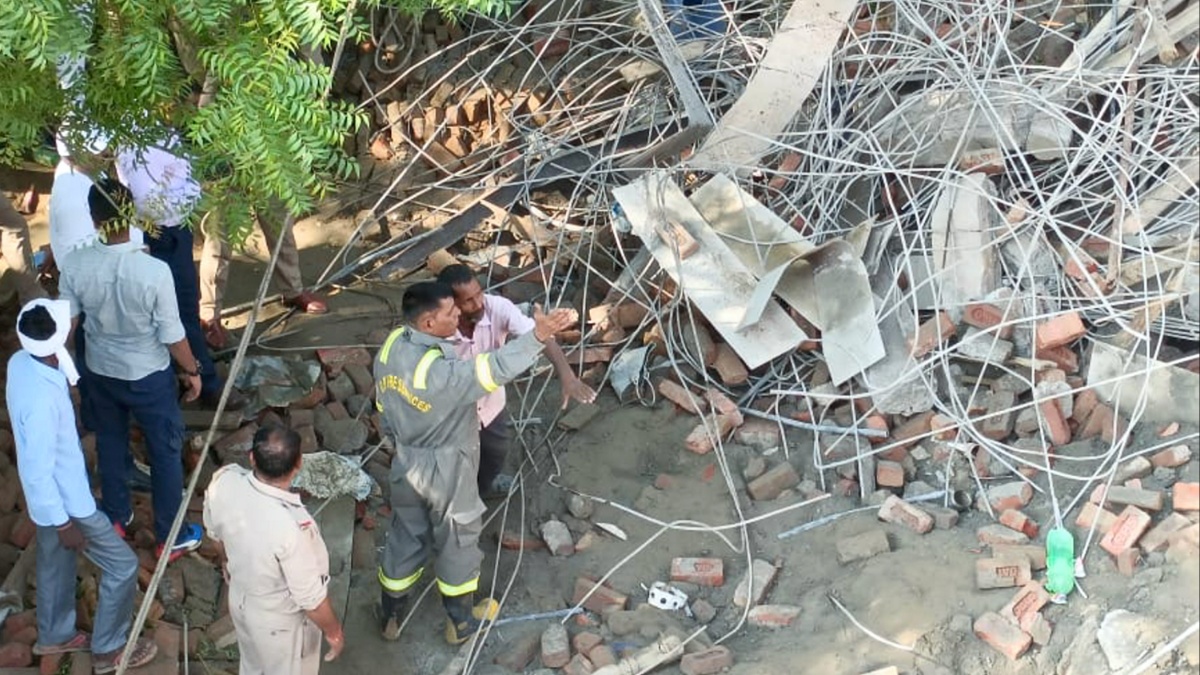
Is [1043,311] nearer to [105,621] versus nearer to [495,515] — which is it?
[495,515]

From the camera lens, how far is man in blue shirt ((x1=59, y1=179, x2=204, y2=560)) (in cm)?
646

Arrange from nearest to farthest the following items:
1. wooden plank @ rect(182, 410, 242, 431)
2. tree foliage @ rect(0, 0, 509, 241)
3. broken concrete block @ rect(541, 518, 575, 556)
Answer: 1. tree foliage @ rect(0, 0, 509, 241)
2. broken concrete block @ rect(541, 518, 575, 556)
3. wooden plank @ rect(182, 410, 242, 431)

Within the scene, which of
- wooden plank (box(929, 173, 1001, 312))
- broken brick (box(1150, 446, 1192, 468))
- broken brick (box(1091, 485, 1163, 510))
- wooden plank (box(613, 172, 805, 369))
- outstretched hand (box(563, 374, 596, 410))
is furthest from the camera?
wooden plank (box(613, 172, 805, 369))

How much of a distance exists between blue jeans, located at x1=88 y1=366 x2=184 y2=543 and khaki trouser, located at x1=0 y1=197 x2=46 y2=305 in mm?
1570

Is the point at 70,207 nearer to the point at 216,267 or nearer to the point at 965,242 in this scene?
the point at 216,267

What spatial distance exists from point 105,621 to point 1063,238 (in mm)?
4679

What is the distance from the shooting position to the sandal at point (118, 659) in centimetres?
626

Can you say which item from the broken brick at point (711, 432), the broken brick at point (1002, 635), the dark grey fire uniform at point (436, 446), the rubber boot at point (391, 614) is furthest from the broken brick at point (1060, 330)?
the rubber boot at point (391, 614)

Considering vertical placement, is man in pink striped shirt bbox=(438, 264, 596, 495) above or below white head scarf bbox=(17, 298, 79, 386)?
below

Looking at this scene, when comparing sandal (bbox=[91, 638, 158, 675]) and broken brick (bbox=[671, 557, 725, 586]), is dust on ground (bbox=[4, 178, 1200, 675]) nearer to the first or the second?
broken brick (bbox=[671, 557, 725, 586])

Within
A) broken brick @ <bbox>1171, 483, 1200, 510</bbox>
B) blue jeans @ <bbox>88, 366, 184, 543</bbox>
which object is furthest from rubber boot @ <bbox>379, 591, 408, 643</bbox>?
broken brick @ <bbox>1171, 483, 1200, 510</bbox>

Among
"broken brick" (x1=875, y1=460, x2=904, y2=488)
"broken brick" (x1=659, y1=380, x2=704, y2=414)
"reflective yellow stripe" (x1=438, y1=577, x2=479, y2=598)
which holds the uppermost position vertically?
"reflective yellow stripe" (x1=438, y1=577, x2=479, y2=598)

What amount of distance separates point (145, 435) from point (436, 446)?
64.7 inches

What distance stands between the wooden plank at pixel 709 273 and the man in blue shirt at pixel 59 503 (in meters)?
3.04
